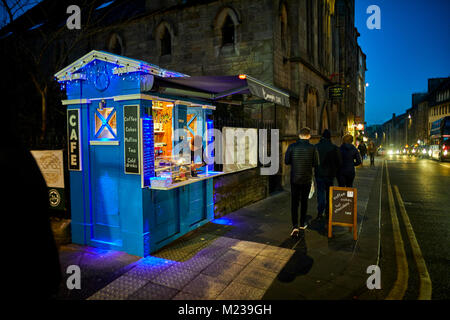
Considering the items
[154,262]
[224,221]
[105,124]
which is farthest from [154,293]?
[224,221]

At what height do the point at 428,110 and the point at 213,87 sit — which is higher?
the point at 428,110

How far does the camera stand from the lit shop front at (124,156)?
202 inches

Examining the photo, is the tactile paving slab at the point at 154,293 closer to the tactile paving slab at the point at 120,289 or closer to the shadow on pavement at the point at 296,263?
the tactile paving slab at the point at 120,289

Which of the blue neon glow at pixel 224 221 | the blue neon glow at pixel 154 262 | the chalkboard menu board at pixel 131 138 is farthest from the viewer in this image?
the blue neon glow at pixel 224 221

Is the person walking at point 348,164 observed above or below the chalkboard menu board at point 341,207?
above

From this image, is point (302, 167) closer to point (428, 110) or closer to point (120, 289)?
point (120, 289)

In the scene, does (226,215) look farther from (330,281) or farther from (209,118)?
(330,281)

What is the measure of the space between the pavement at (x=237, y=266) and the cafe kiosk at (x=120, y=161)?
1.29 feet

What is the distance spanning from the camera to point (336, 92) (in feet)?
65.5

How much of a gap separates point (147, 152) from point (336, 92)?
1788cm

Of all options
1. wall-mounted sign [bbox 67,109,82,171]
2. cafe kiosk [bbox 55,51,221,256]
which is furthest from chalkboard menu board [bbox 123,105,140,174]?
wall-mounted sign [bbox 67,109,82,171]

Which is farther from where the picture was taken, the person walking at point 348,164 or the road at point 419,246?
the person walking at point 348,164

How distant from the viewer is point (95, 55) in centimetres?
525

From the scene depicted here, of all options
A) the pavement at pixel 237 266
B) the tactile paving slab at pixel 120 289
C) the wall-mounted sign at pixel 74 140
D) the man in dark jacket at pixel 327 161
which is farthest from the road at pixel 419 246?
the wall-mounted sign at pixel 74 140
